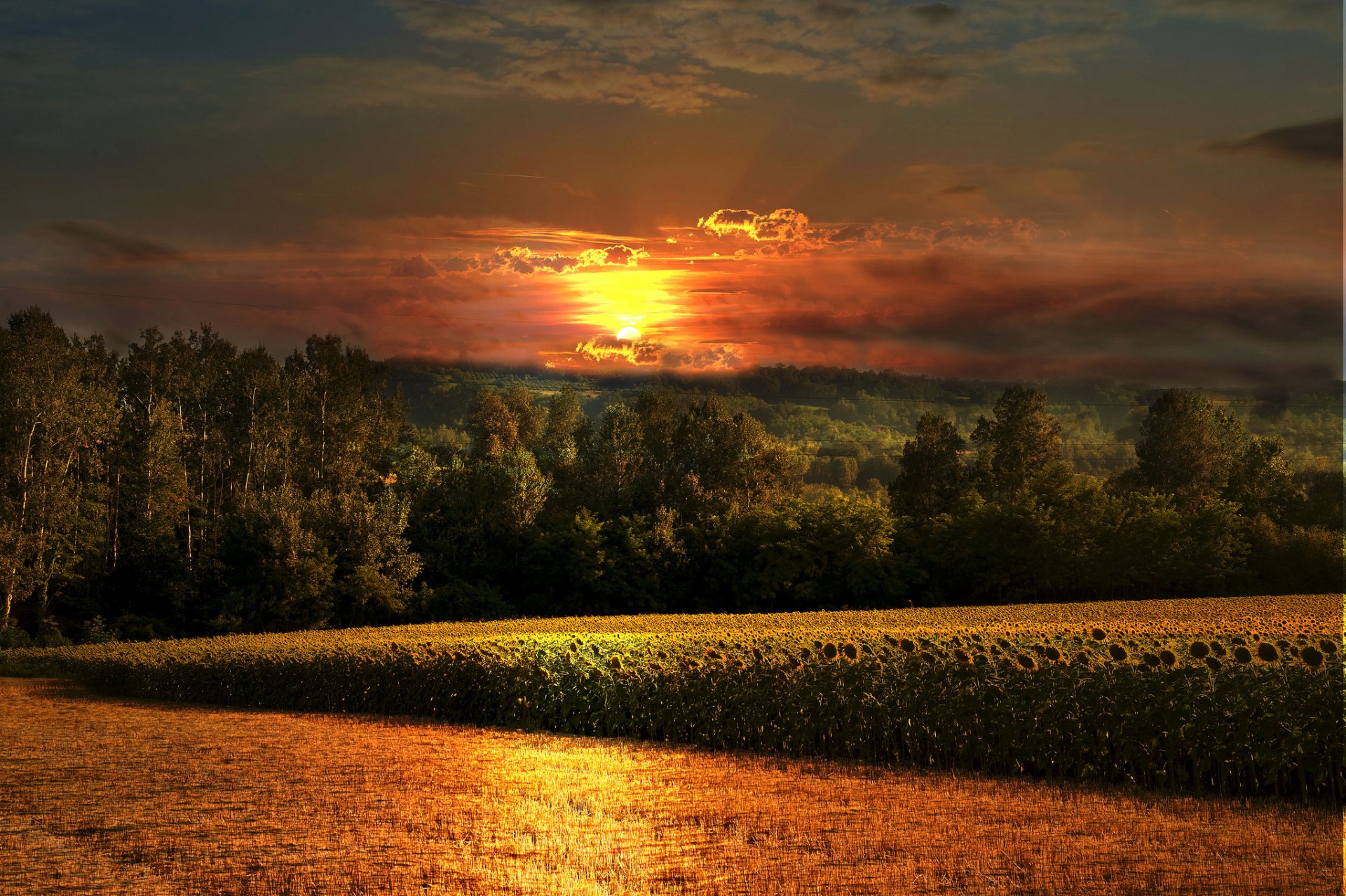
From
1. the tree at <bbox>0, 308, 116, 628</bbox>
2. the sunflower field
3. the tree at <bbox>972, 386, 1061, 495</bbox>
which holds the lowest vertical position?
the sunflower field

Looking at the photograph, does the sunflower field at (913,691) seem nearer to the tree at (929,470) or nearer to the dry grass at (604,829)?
the dry grass at (604,829)

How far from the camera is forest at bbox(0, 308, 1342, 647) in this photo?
155ft

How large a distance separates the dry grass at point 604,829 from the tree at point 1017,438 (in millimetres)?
56910

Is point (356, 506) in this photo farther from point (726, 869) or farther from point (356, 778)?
point (726, 869)

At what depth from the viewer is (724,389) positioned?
392 feet

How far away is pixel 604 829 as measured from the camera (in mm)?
12023

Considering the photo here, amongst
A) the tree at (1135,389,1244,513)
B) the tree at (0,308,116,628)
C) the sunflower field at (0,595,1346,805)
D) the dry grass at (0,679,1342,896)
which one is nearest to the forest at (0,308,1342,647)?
the tree at (0,308,116,628)

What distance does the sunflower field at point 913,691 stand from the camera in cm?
1315

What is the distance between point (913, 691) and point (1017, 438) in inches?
2363

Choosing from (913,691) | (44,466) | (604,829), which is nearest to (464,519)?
(44,466)

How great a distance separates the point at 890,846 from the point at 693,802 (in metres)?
2.98

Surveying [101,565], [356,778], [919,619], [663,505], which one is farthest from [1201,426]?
[356,778]

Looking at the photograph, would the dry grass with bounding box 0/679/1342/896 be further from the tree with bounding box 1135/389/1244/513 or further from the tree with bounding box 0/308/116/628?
the tree with bounding box 1135/389/1244/513

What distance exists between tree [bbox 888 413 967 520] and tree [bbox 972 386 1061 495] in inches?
78.2
